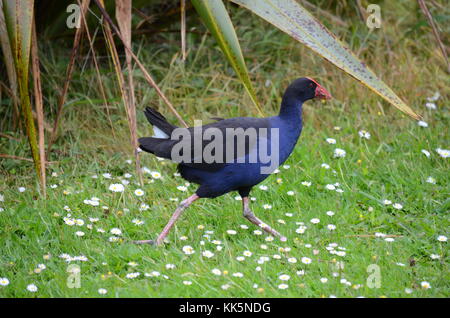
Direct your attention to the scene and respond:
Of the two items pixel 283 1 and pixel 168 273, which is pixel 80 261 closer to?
pixel 168 273

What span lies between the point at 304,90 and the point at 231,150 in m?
0.59

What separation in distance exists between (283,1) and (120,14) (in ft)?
2.78

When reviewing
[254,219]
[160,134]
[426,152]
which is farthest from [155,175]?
[426,152]

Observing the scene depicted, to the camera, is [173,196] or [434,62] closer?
[173,196]

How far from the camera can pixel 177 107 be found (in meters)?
5.03

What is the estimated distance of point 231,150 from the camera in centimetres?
337

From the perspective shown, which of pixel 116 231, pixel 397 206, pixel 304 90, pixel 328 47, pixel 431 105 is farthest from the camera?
pixel 431 105

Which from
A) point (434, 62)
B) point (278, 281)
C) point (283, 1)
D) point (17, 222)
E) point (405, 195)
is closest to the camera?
point (283, 1)

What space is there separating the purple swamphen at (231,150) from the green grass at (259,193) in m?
0.28

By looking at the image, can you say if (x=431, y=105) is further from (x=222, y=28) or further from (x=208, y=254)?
(x=222, y=28)

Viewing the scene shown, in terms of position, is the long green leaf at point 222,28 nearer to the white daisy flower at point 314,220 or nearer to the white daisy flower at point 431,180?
the white daisy flower at point 314,220

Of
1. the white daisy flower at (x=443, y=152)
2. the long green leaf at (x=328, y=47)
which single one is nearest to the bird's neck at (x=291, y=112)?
the long green leaf at (x=328, y=47)

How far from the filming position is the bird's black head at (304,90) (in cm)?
357

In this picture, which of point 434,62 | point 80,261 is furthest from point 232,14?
point 80,261
